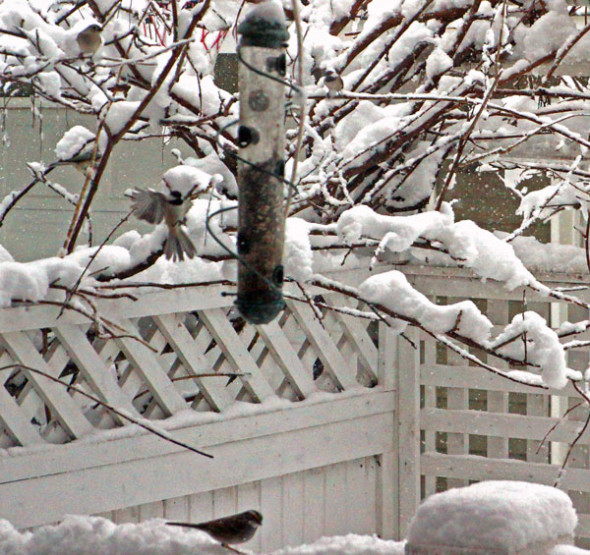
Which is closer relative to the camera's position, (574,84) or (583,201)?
(583,201)

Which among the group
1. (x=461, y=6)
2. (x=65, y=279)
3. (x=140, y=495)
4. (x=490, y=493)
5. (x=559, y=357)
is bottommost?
(x=140, y=495)

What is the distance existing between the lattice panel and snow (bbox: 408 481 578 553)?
0.98 m

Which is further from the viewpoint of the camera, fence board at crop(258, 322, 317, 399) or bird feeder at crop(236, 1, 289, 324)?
fence board at crop(258, 322, 317, 399)

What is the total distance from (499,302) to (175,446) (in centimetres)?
156

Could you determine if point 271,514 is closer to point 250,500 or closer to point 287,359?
point 250,500

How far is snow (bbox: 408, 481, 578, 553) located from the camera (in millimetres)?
1871

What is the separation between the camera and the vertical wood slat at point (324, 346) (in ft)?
12.4

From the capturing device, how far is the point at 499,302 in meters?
4.02

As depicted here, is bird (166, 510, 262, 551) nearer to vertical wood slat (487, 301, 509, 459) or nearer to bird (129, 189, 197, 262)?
bird (129, 189, 197, 262)

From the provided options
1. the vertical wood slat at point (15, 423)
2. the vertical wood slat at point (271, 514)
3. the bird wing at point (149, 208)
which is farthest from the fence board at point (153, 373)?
the bird wing at point (149, 208)

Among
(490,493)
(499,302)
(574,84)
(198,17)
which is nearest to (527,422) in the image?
(499,302)

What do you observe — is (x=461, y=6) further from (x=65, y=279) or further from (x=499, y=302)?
(x=65, y=279)

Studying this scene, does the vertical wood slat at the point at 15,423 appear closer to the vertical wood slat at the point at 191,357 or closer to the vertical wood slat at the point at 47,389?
the vertical wood slat at the point at 47,389

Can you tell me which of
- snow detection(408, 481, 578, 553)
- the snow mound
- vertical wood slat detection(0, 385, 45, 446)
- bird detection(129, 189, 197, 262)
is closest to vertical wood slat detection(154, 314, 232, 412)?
vertical wood slat detection(0, 385, 45, 446)
